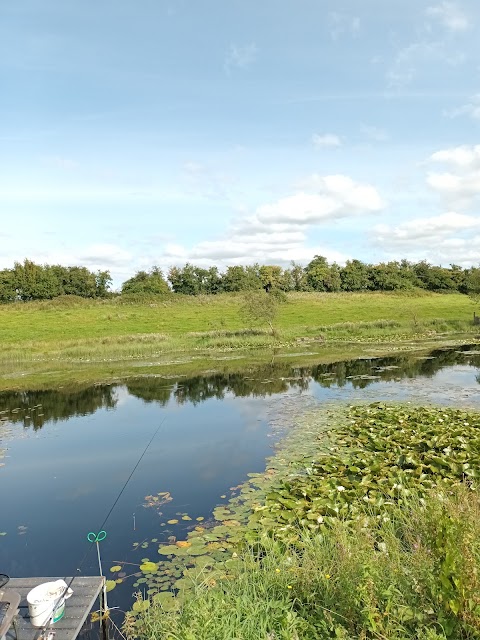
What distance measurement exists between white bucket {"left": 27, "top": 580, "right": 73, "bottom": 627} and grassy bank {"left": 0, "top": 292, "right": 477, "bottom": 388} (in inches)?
907

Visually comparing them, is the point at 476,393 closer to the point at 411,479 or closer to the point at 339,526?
the point at 411,479

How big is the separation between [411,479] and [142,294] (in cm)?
6159

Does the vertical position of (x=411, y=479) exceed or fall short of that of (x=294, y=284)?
it falls short

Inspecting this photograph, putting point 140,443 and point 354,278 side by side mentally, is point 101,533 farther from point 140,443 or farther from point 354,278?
point 354,278

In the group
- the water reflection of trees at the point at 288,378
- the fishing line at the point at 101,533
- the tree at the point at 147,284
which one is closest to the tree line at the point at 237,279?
the tree at the point at 147,284

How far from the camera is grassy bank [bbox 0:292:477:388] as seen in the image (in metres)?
32.9

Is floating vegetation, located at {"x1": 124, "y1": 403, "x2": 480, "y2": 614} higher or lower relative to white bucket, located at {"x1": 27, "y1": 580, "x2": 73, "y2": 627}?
lower

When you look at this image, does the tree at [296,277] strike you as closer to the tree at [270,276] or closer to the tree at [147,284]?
the tree at [270,276]

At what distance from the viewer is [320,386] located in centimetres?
2188

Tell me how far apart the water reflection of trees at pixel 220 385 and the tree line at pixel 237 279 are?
4275 centimetres

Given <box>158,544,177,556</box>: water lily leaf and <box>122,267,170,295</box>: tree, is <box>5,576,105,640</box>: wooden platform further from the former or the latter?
<box>122,267,170,295</box>: tree

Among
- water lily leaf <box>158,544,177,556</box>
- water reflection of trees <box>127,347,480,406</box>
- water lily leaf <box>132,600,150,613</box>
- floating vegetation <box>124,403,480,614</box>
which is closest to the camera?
water lily leaf <box>132,600,150,613</box>

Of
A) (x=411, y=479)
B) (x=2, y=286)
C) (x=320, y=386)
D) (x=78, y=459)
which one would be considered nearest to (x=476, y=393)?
(x=320, y=386)

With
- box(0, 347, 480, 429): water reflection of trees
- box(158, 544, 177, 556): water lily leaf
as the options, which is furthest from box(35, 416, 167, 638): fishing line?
box(0, 347, 480, 429): water reflection of trees
